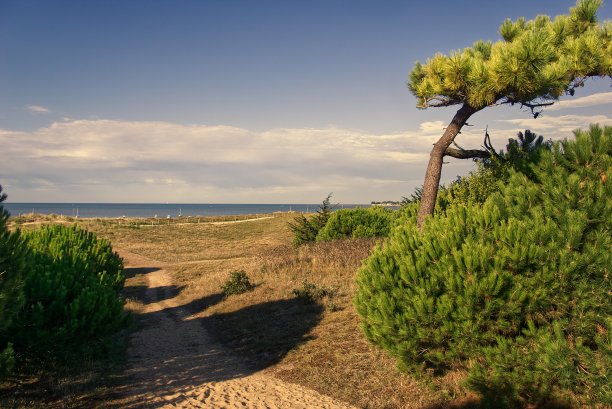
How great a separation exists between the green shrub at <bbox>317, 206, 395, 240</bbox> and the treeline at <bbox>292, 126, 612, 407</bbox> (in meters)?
12.8

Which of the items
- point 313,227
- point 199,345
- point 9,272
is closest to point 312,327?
point 199,345

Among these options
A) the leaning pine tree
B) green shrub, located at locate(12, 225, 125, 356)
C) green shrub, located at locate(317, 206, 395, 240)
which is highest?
the leaning pine tree

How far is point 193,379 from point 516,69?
8.42m

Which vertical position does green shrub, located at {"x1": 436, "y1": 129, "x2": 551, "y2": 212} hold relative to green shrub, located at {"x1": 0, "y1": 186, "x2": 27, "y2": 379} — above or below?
above

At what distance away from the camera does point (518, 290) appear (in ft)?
17.8

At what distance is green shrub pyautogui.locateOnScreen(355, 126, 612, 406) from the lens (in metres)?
5.17

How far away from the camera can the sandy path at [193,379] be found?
20.6ft

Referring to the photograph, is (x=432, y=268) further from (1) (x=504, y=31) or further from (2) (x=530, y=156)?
(1) (x=504, y=31)

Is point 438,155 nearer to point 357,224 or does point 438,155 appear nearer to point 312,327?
point 312,327

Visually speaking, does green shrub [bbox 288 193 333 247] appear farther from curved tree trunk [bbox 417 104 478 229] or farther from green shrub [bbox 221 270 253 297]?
curved tree trunk [bbox 417 104 478 229]

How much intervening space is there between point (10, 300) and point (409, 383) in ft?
18.9

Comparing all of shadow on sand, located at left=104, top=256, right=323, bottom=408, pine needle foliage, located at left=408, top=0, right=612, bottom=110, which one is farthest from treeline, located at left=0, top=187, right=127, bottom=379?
pine needle foliage, located at left=408, top=0, right=612, bottom=110

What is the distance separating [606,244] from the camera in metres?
5.36

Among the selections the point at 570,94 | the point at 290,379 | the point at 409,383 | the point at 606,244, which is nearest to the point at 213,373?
the point at 290,379
